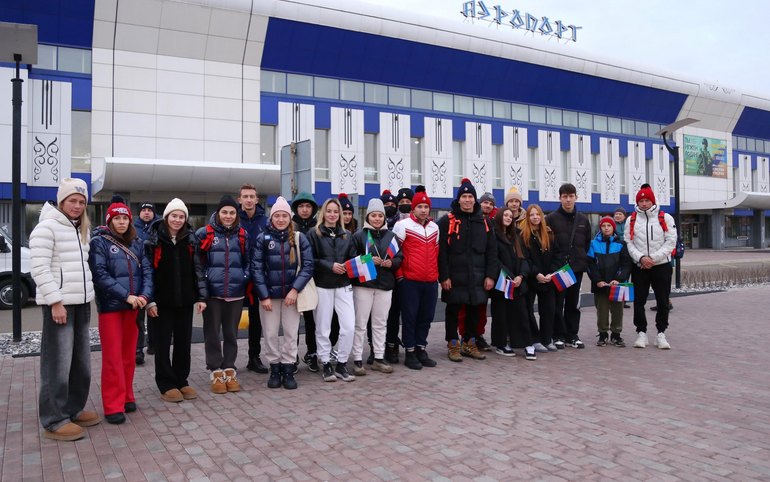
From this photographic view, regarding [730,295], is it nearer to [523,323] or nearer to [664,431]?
[523,323]

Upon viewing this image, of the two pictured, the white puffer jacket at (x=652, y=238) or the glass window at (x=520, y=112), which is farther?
the glass window at (x=520, y=112)

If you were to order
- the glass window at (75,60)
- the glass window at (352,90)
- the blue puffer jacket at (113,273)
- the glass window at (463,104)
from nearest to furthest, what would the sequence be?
the blue puffer jacket at (113,273)
the glass window at (75,60)
the glass window at (352,90)
the glass window at (463,104)

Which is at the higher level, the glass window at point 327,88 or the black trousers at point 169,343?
the glass window at point 327,88

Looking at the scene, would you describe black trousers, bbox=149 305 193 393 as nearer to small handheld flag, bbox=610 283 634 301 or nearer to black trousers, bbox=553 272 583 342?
black trousers, bbox=553 272 583 342

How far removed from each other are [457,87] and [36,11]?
20.7m

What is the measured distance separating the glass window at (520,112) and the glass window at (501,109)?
1.05ft

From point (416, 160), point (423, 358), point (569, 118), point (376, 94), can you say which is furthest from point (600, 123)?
point (423, 358)

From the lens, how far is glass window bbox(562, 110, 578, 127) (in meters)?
39.0

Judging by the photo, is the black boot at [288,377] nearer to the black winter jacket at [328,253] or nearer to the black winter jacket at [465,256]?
the black winter jacket at [328,253]

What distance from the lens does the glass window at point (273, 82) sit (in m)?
28.4

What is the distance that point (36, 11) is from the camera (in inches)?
916

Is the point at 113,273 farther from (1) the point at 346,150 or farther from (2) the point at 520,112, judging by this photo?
(2) the point at 520,112

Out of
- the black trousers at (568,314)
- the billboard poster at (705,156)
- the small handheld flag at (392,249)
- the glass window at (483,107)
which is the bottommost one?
the black trousers at (568,314)

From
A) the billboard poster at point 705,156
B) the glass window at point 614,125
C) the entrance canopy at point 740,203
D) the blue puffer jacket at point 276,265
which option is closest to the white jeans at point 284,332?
the blue puffer jacket at point 276,265
